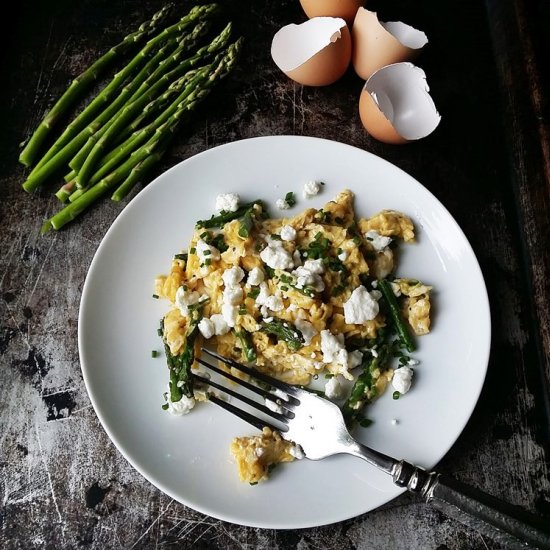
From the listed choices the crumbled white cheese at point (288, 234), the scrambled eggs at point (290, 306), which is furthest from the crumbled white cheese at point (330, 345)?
the crumbled white cheese at point (288, 234)

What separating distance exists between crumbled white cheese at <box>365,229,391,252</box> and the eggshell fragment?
965 millimetres

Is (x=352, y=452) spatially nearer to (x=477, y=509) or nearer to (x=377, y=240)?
(x=477, y=509)

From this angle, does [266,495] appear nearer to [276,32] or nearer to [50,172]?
[50,172]

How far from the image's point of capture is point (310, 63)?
260cm

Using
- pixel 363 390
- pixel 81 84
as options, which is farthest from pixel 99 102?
pixel 363 390

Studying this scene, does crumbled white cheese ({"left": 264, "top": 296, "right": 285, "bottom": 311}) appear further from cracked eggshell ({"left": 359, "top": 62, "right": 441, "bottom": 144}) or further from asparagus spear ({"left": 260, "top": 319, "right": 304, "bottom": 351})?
cracked eggshell ({"left": 359, "top": 62, "right": 441, "bottom": 144})

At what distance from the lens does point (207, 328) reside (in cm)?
228

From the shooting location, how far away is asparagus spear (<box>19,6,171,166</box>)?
2.79 metres

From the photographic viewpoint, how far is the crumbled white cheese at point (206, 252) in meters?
2.34

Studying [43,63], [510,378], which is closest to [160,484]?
[510,378]

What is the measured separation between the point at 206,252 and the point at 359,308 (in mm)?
570

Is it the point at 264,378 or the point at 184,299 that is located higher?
the point at 184,299

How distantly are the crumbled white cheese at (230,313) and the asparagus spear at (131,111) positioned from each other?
91 centimetres

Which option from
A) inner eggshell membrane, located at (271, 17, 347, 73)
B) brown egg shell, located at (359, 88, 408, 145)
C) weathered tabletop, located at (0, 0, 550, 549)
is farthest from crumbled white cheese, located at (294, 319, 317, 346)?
inner eggshell membrane, located at (271, 17, 347, 73)
